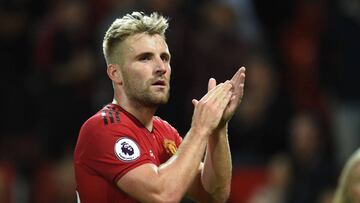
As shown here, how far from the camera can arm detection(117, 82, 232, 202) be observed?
15.9 ft

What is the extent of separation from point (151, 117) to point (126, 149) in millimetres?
428

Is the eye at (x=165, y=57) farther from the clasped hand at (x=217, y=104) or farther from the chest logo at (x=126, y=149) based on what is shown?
the chest logo at (x=126, y=149)

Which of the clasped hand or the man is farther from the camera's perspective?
the clasped hand

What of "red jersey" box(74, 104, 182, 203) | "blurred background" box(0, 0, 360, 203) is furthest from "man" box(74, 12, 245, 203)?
"blurred background" box(0, 0, 360, 203)

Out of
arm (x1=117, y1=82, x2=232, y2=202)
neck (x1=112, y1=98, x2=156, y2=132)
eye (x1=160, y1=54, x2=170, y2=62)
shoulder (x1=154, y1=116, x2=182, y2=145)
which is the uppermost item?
eye (x1=160, y1=54, x2=170, y2=62)

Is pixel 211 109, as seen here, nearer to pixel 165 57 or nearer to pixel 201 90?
pixel 165 57

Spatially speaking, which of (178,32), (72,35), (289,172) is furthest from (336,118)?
(72,35)

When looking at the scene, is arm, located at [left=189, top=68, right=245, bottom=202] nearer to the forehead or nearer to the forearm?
the forearm

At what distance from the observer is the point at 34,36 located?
10.6 meters

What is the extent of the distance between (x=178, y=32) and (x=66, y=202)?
2.19m

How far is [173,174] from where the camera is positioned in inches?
191

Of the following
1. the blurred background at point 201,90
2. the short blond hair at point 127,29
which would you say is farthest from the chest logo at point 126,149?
the blurred background at point 201,90

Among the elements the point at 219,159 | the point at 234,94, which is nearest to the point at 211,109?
the point at 234,94

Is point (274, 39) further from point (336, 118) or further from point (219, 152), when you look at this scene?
point (219, 152)
